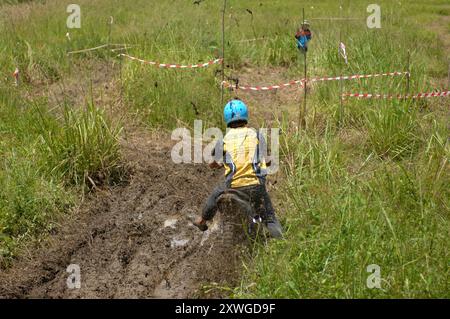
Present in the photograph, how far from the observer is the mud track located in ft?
18.7

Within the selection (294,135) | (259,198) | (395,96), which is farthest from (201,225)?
(395,96)

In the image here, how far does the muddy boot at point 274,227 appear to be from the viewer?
5.99 metres

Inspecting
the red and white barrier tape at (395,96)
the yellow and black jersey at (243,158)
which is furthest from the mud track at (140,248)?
the red and white barrier tape at (395,96)

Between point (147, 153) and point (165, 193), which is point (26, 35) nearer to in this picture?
point (147, 153)

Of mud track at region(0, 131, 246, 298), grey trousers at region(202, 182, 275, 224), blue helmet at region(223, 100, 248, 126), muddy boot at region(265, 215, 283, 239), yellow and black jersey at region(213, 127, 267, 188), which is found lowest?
mud track at region(0, 131, 246, 298)

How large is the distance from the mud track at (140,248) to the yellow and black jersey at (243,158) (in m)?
0.62

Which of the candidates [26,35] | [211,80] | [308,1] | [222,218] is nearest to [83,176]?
[222,218]

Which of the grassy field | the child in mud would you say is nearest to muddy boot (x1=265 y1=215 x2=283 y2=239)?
the child in mud

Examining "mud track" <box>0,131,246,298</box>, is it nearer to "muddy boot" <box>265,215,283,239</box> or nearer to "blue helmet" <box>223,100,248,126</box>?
"muddy boot" <box>265,215,283,239</box>

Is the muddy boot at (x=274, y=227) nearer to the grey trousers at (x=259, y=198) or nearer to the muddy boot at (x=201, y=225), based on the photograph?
the grey trousers at (x=259, y=198)

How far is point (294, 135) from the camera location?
26.2 feet

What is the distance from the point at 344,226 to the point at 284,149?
7.90 feet

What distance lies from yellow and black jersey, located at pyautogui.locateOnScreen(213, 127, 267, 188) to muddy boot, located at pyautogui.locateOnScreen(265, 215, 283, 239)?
0.35m

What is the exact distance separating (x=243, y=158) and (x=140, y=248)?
135cm
